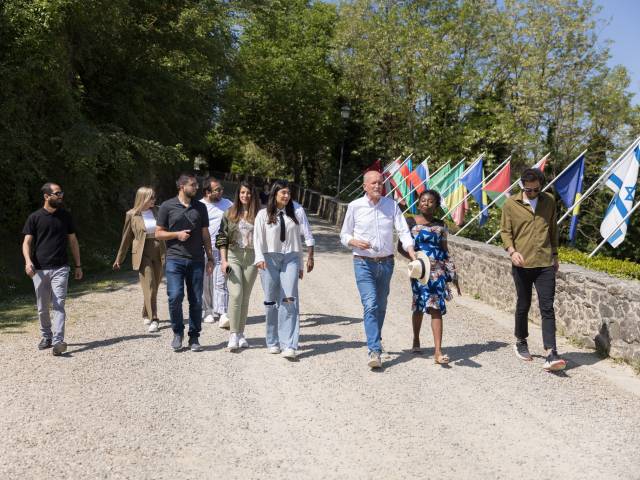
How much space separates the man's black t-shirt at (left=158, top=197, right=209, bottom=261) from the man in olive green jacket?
129 inches

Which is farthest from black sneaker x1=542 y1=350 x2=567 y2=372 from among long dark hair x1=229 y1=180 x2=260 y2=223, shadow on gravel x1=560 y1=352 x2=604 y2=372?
long dark hair x1=229 y1=180 x2=260 y2=223

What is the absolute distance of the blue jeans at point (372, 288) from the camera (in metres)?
6.40

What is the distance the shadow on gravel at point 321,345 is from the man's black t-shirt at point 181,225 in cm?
156

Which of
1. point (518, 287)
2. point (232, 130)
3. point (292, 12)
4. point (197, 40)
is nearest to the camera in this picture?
point (518, 287)

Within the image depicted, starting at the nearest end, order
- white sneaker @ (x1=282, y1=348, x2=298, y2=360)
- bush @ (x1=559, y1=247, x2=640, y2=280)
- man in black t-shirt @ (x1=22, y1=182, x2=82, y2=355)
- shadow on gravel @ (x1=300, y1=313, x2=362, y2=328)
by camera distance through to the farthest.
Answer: white sneaker @ (x1=282, y1=348, x2=298, y2=360) → man in black t-shirt @ (x1=22, y1=182, x2=82, y2=355) → shadow on gravel @ (x1=300, y1=313, x2=362, y2=328) → bush @ (x1=559, y1=247, x2=640, y2=280)

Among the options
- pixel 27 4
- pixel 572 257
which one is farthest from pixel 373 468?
pixel 27 4

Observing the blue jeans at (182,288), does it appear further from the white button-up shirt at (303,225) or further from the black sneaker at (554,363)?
the black sneaker at (554,363)

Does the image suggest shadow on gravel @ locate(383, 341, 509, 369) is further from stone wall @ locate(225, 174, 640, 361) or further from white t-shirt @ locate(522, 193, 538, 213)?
white t-shirt @ locate(522, 193, 538, 213)

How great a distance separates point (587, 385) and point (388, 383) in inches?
75.9

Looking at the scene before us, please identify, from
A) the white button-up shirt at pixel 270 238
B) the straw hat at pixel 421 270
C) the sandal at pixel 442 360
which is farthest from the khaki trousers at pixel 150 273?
the sandal at pixel 442 360

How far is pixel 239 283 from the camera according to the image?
7.13 meters

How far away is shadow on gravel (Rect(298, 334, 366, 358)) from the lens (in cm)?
708

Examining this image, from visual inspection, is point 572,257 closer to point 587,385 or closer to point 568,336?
point 568,336

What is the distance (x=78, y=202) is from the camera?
14.9 metres
